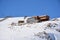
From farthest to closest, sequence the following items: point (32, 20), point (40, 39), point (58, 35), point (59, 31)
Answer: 1. point (32, 20)
2. point (59, 31)
3. point (58, 35)
4. point (40, 39)

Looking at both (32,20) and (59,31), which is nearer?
(59,31)

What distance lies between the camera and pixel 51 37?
21.8 feet

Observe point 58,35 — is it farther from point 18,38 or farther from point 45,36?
point 18,38

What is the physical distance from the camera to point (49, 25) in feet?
29.9

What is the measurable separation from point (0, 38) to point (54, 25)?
4.10 m

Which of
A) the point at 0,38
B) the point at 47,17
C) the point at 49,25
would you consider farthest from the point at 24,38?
the point at 47,17

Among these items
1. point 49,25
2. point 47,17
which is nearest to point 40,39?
point 49,25

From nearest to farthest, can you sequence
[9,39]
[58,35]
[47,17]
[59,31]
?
1. [9,39]
2. [58,35]
3. [59,31]
4. [47,17]

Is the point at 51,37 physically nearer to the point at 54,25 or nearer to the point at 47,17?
the point at 54,25

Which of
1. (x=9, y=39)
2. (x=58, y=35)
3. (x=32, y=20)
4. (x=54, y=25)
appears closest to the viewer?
(x=9, y=39)

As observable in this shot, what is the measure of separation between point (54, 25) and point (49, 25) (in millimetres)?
312

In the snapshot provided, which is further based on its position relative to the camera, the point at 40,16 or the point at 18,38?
the point at 40,16

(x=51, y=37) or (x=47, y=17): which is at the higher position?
(x=47, y=17)

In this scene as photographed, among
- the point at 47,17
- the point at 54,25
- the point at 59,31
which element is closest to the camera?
the point at 59,31
